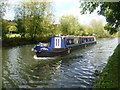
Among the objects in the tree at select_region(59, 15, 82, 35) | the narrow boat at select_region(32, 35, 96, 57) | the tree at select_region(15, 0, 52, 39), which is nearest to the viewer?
the narrow boat at select_region(32, 35, 96, 57)

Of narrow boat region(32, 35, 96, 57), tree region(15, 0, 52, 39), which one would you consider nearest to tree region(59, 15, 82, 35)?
tree region(15, 0, 52, 39)

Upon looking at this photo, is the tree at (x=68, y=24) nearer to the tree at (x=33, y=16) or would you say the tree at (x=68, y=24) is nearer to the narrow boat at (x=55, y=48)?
the tree at (x=33, y=16)

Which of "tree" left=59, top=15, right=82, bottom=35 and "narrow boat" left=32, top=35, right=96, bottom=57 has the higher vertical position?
"tree" left=59, top=15, right=82, bottom=35

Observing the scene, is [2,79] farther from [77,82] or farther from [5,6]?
[5,6]

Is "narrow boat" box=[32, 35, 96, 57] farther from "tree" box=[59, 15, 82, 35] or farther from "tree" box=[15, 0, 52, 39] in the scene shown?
"tree" box=[59, 15, 82, 35]

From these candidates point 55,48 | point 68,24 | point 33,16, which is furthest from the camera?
point 68,24

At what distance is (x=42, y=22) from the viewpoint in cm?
3206

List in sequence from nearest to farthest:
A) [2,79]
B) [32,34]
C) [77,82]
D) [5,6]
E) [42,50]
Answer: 1. [77,82]
2. [2,79]
3. [42,50]
4. [5,6]
5. [32,34]

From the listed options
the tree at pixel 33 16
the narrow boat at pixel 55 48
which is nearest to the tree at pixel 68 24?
the tree at pixel 33 16

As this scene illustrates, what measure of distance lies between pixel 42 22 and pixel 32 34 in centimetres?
356

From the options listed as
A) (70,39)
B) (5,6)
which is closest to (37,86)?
(70,39)

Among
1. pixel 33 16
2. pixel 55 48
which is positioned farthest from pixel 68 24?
pixel 55 48

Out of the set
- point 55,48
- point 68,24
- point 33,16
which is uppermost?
point 33,16

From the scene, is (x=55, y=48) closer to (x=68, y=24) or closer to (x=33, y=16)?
(x=33, y=16)
